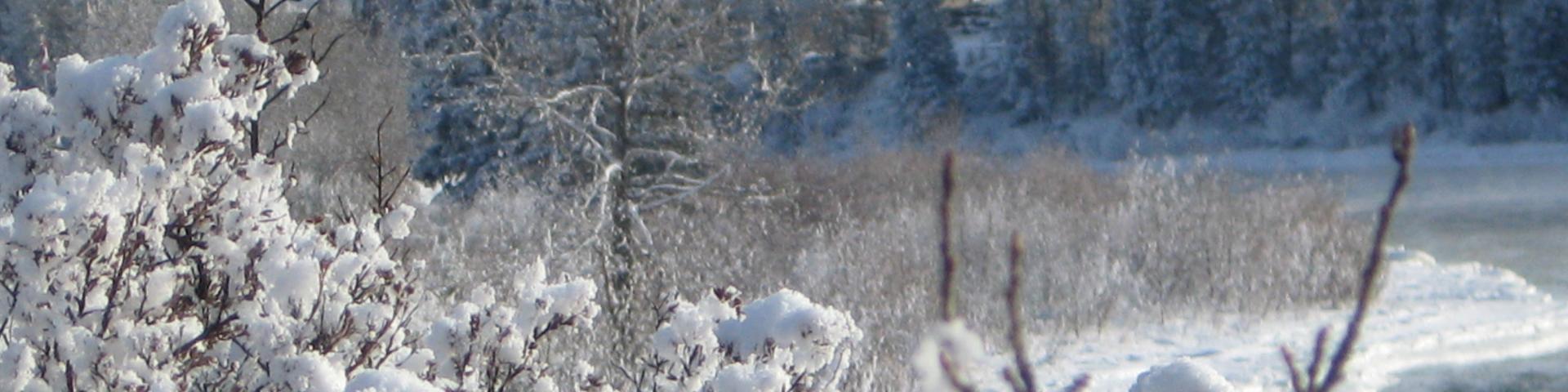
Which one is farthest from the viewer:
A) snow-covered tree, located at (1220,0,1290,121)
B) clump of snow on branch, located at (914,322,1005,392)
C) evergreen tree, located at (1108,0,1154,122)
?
evergreen tree, located at (1108,0,1154,122)

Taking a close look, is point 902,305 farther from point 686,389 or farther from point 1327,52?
point 1327,52

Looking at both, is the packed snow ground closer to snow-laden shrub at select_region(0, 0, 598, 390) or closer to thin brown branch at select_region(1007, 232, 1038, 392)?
snow-laden shrub at select_region(0, 0, 598, 390)

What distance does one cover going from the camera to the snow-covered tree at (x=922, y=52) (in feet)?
124

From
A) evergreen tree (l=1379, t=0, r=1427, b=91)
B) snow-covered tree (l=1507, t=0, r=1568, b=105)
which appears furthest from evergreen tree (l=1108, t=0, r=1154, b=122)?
snow-covered tree (l=1507, t=0, r=1568, b=105)

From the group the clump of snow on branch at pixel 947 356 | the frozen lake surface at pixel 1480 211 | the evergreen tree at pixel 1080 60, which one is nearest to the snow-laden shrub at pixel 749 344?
the clump of snow on branch at pixel 947 356

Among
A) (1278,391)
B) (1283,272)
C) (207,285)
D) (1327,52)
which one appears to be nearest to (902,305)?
(1278,391)

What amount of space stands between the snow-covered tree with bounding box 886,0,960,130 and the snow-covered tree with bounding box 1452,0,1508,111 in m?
10.9

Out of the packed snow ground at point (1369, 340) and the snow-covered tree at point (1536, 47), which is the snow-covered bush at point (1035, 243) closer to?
the packed snow ground at point (1369, 340)

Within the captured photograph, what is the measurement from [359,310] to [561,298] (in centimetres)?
57

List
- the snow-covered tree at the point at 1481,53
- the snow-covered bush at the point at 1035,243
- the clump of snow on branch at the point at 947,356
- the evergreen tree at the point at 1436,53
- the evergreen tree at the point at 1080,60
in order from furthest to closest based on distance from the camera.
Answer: the evergreen tree at the point at 1080,60 < the evergreen tree at the point at 1436,53 < the snow-covered tree at the point at 1481,53 < the snow-covered bush at the point at 1035,243 < the clump of snow on branch at the point at 947,356

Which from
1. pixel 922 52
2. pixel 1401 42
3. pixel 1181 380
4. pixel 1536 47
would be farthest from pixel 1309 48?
pixel 1181 380

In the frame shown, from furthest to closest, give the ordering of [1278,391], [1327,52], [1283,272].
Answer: [1327,52] < [1283,272] < [1278,391]

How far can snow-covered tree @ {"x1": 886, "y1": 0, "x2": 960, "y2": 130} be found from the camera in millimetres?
37812

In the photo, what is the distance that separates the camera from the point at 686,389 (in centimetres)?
402
